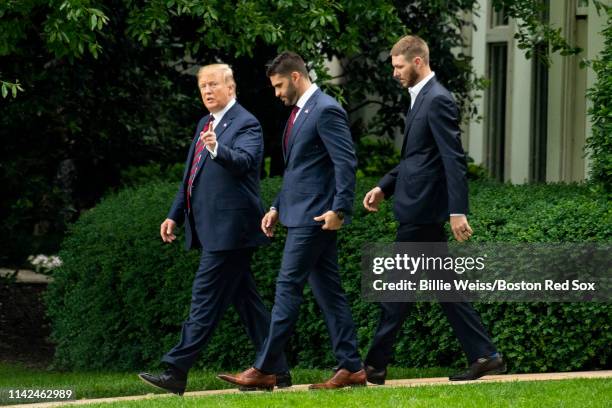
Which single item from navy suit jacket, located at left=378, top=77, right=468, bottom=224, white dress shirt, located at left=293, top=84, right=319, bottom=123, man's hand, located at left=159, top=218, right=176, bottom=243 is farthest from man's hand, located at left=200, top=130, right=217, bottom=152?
navy suit jacket, located at left=378, top=77, right=468, bottom=224

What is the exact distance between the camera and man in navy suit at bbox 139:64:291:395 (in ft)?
27.7

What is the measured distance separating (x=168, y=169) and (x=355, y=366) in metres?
8.20

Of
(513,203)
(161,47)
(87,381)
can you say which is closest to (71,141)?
(161,47)

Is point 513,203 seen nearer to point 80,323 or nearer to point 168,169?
point 80,323

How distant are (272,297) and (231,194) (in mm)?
2314

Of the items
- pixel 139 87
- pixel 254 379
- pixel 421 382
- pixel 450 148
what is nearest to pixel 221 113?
pixel 450 148

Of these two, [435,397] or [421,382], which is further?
[421,382]

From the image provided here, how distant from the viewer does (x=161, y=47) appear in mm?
13945

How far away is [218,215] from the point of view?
8539mm

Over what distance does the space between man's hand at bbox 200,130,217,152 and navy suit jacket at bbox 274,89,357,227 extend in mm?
506

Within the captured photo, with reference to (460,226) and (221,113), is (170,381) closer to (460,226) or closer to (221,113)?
(221,113)

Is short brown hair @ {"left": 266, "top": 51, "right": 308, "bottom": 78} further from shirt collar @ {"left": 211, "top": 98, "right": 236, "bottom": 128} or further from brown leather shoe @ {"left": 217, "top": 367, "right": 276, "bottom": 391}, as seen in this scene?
brown leather shoe @ {"left": 217, "top": 367, "right": 276, "bottom": 391}

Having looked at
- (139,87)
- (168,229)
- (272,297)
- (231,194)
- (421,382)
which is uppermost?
(139,87)

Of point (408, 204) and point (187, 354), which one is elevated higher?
point (408, 204)
